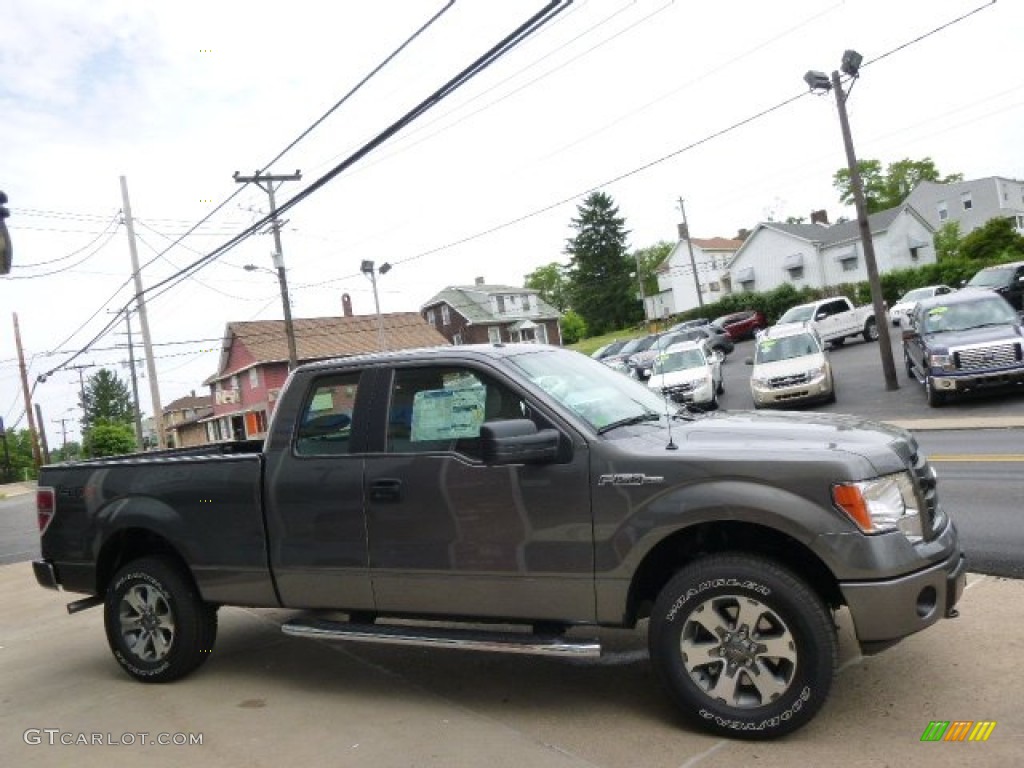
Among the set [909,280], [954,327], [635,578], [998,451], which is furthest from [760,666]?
[909,280]

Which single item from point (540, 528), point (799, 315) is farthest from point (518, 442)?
point (799, 315)

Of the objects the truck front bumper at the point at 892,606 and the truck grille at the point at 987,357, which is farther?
the truck grille at the point at 987,357

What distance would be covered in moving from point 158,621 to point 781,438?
3908 millimetres

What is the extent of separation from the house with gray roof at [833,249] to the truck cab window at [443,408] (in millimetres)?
54373

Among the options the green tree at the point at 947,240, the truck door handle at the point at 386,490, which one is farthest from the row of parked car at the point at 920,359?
the green tree at the point at 947,240

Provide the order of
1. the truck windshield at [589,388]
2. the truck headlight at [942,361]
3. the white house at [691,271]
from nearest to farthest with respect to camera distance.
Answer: the truck windshield at [589,388] → the truck headlight at [942,361] → the white house at [691,271]

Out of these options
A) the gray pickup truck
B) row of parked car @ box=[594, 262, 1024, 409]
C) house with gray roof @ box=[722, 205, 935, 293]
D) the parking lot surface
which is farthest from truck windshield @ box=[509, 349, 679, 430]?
house with gray roof @ box=[722, 205, 935, 293]

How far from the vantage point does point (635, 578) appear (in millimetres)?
3906

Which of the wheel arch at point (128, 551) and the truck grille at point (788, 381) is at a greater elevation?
the truck grille at point (788, 381)

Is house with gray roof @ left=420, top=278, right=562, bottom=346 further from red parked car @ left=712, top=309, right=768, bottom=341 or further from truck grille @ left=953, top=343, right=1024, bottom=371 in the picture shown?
truck grille @ left=953, top=343, right=1024, bottom=371

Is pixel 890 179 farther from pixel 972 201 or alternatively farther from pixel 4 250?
pixel 4 250

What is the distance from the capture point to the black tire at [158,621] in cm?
519

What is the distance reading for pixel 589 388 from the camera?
15.1ft

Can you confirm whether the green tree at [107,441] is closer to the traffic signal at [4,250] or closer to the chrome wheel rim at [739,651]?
the traffic signal at [4,250]
